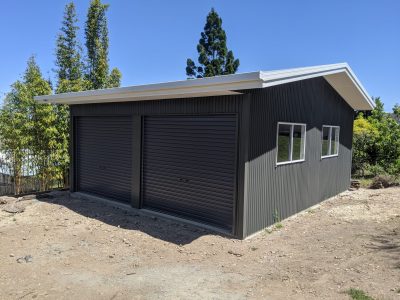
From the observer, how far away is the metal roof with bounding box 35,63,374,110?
17.1 feet

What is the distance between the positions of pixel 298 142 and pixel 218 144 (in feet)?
8.26

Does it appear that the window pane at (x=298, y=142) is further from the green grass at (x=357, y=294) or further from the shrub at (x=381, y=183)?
the shrub at (x=381, y=183)

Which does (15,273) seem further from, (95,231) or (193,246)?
(193,246)

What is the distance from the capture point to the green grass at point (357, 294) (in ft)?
12.9

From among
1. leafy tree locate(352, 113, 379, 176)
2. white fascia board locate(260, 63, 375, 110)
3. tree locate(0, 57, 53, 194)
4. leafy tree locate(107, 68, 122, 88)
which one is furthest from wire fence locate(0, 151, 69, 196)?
leafy tree locate(352, 113, 379, 176)

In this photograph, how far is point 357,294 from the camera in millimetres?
4012

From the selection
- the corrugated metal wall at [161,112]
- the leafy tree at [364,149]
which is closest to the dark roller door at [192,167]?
the corrugated metal wall at [161,112]

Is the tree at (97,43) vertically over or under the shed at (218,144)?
over

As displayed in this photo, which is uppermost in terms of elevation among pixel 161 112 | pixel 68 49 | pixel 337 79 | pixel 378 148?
pixel 68 49

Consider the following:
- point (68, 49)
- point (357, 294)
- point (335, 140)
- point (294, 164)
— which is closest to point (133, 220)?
point (294, 164)

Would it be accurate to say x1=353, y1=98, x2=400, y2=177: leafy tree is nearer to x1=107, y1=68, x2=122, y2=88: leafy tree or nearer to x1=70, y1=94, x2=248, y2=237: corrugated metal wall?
x1=70, y1=94, x2=248, y2=237: corrugated metal wall

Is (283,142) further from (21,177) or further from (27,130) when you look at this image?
(21,177)

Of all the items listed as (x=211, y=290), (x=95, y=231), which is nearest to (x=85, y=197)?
(x=95, y=231)

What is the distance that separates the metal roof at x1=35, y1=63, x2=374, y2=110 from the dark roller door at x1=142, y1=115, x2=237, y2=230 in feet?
2.30
